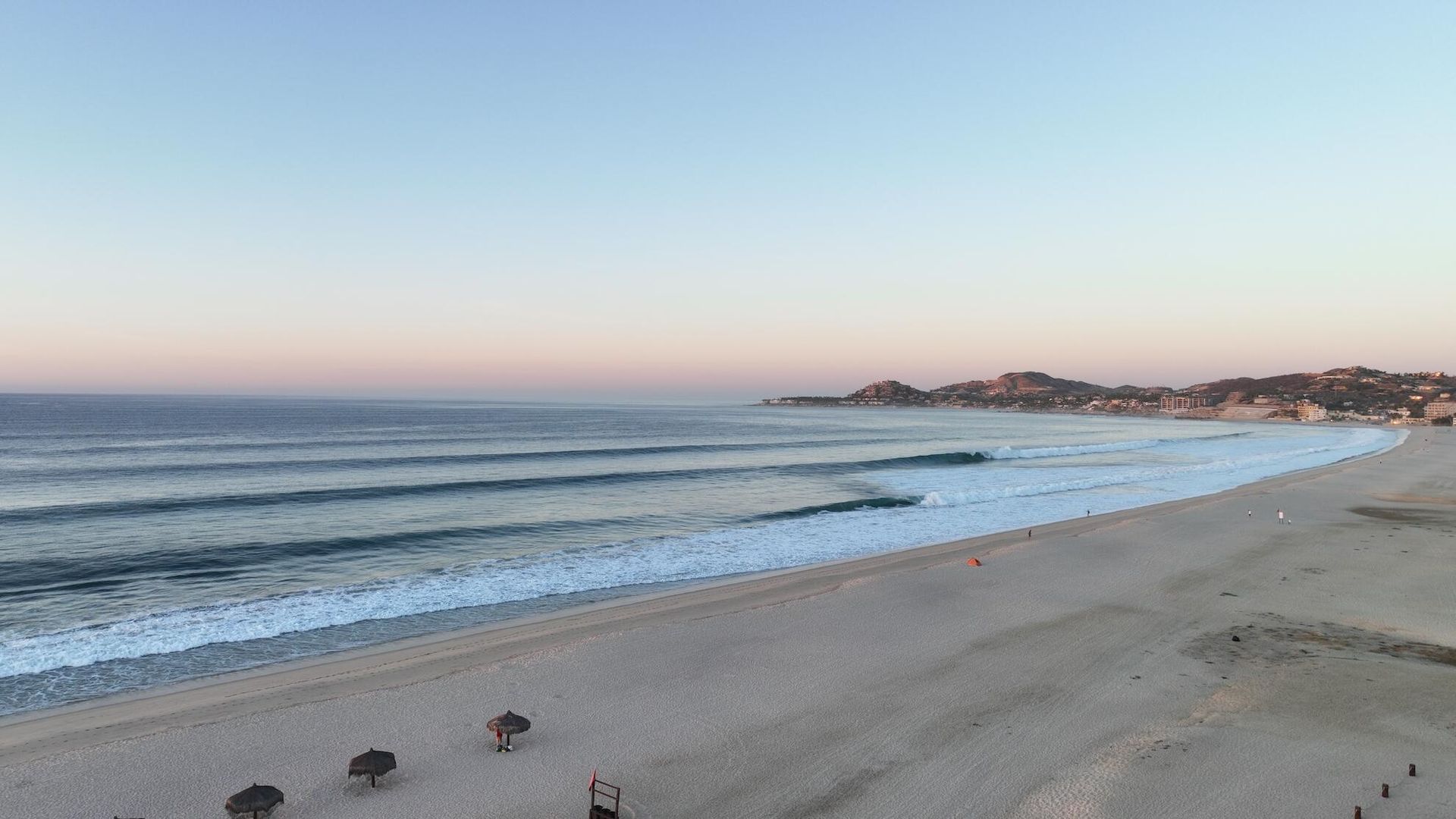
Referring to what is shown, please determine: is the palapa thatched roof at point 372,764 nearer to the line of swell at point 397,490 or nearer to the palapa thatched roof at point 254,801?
the palapa thatched roof at point 254,801

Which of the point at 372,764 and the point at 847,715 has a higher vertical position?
the point at 372,764

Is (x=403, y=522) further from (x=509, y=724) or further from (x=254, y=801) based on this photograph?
(x=254, y=801)

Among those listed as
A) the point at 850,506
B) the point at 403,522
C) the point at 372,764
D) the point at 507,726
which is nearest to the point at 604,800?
the point at 507,726

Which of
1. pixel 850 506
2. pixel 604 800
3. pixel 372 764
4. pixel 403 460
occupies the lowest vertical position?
pixel 850 506

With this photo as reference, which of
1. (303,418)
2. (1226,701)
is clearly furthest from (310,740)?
(303,418)

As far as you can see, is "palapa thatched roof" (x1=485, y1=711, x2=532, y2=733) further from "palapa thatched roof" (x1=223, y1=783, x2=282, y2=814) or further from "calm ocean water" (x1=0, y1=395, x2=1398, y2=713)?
"calm ocean water" (x1=0, y1=395, x2=1398, y2=713)

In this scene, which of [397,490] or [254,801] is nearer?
[254,801]

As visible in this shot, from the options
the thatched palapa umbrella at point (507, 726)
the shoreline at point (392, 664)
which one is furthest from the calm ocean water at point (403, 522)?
the thatched palapa umbrella at point (507, 726)
